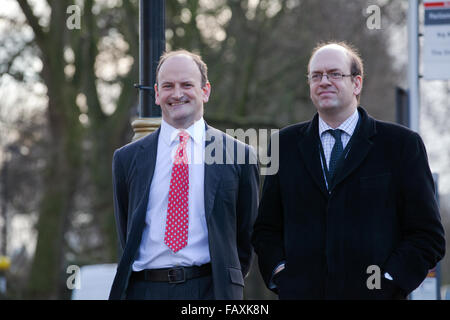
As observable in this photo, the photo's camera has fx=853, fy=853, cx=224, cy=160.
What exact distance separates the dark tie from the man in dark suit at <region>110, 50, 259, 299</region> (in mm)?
584

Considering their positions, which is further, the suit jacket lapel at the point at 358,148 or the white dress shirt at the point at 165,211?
the white dress shirt at the point at 165,211

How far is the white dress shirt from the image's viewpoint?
4484 mm

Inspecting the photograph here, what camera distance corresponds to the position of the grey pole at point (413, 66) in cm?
826

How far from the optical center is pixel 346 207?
427 centimetres

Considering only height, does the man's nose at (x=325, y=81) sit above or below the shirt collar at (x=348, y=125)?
above

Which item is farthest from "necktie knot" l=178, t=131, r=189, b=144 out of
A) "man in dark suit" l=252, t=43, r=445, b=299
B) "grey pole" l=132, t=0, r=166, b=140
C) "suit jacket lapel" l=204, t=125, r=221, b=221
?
"grey pole" l=132, t=0, r=166, b=140

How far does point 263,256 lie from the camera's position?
14.9 feet

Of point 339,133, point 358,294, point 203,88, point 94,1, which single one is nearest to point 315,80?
point 339,133

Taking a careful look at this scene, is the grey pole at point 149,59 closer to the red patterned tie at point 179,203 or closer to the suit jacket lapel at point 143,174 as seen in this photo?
the suit jacket lapel at point 143,174

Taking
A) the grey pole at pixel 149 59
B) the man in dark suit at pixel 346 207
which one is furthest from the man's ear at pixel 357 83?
the grey pole at pixel 149 59

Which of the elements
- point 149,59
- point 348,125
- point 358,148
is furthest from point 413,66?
point 358,148

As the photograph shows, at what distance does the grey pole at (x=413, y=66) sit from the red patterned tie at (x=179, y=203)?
393 cm

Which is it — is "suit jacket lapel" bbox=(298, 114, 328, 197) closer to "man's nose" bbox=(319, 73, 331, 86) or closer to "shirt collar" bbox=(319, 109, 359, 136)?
"shirt collar" bbox=(319, 109, 359, 136)
